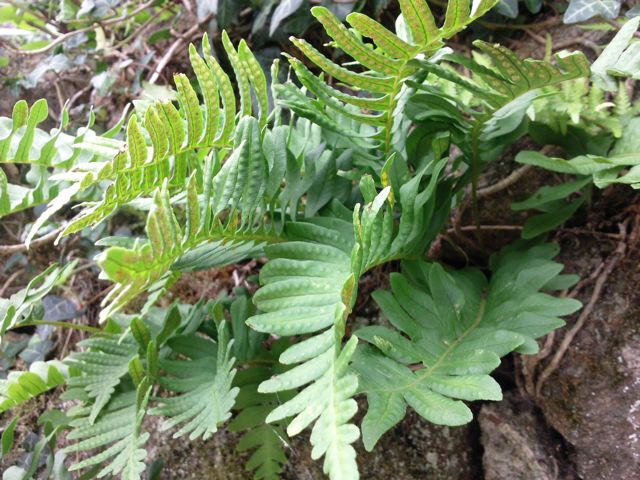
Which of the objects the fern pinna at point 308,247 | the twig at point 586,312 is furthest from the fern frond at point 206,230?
the twig at point 586,312

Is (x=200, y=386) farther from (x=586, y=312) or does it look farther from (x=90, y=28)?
(x=90, y=28)

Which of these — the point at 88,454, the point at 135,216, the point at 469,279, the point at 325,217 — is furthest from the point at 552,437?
the point at 135,216

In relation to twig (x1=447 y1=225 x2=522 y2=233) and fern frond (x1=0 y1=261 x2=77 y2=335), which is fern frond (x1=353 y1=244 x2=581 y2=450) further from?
fern frond (x1=0 y1=261 x2=77 y2=335)

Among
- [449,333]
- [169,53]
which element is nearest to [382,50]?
[449,333]

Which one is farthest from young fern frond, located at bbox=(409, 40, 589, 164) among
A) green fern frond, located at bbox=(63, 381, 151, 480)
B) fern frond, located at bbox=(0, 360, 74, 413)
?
fern frond, located at bbox=(0, 360, 74, 413)

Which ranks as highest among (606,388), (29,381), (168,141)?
(168,141)

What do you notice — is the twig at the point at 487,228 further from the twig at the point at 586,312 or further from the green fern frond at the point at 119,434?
the green fern frond at the point at 119,434
